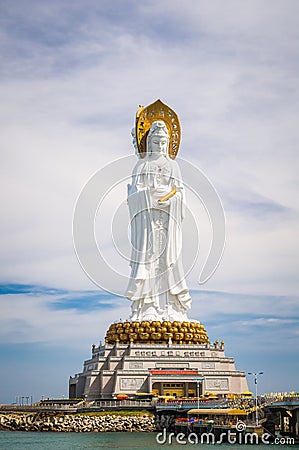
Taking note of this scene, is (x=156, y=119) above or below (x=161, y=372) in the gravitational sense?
above

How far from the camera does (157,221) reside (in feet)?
158

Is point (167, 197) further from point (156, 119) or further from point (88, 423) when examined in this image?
point (88, 423)

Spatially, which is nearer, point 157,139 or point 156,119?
point 157,139

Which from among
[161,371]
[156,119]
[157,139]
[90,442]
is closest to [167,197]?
[157,139]

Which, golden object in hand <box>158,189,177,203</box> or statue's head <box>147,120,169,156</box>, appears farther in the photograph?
statue's head <box>147,120,169,156</box>

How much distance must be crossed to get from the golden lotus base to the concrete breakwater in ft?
22.7

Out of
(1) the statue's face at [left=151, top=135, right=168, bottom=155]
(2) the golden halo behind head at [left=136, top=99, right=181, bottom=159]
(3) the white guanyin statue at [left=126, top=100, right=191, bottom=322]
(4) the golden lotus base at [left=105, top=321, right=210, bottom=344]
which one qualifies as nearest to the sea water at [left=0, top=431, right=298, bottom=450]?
(4) the golden lotus base at [left=105, top=321, right=210, bottom=344]

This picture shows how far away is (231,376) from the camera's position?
43875mm

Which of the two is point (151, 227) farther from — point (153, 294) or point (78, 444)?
point (78, 444)

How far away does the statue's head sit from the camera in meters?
48.5

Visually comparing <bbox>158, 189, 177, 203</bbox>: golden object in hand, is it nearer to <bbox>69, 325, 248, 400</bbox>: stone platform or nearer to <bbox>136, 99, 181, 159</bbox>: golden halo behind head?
<bbox>136, 99, 181, 159</bbox>: golden halo behind head

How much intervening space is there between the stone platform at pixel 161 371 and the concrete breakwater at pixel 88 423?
422 cm

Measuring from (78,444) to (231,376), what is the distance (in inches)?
565

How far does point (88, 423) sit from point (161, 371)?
6331 millimetres
